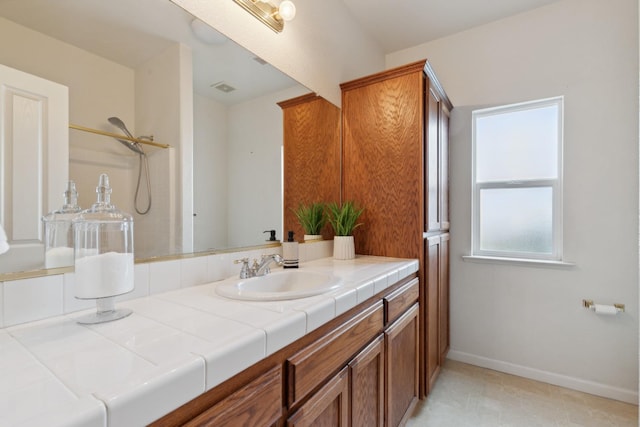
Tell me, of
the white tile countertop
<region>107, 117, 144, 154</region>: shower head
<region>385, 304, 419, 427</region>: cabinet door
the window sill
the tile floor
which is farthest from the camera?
the window sill

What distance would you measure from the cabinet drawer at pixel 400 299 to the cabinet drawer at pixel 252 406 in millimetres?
713

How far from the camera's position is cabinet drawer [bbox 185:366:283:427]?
0.54 meters

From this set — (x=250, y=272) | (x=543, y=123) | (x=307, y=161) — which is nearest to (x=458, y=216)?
(x=543, y=123)

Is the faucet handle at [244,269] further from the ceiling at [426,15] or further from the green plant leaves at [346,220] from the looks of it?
the ceiling at [426,15]

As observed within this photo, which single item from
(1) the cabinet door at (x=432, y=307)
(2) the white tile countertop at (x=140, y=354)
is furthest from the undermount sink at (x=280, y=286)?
(1) the cabinet door at (x=432, y=307)

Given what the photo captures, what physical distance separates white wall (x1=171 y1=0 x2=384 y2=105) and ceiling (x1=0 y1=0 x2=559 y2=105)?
5 cm

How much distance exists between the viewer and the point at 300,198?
177cm

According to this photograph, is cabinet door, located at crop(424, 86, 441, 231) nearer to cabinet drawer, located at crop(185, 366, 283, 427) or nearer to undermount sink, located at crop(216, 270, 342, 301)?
undermount sink, located at crop(216, 270, 342, 301)

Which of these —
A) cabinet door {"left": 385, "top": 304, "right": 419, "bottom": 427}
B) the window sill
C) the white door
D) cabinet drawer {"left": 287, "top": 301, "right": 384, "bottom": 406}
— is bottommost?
cabinet door {"left": 385, "top": 304, "right": 419, "bottom": 427}

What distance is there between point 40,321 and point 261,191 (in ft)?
3.12

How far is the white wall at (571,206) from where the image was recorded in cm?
184

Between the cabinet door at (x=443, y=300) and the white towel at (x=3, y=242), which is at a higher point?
the white towel at (x=3, y=242)

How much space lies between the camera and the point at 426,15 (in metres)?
2.16

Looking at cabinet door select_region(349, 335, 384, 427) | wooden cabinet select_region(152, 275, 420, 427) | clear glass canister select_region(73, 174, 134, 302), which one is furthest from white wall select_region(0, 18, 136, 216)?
cabinet door select_region(349, 335, 384, 427)
